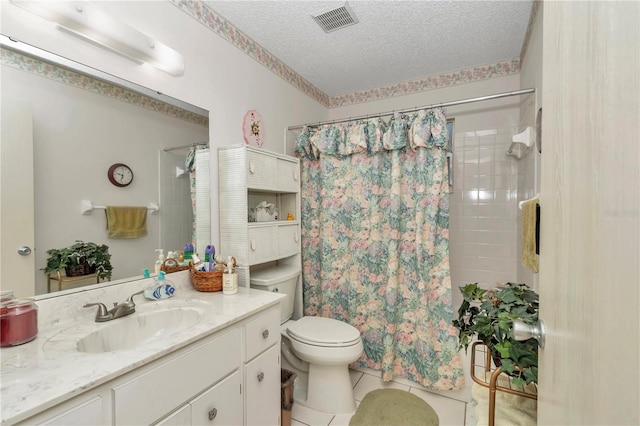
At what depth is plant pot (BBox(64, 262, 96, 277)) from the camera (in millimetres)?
1186

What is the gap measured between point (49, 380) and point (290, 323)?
1.38m

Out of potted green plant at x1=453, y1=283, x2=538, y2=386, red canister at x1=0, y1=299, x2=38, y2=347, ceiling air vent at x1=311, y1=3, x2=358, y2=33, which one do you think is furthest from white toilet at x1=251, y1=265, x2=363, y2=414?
ceiling air vent at x1=311, y1=3, x2=358, y2=33

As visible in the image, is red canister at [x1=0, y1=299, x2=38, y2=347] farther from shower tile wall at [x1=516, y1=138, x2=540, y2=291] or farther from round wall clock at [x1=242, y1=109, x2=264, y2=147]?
shower tile wall at [x1=516, y1=138, x2=540, y2=291]

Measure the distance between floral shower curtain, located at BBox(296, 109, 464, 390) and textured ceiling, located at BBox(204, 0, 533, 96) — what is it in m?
0.55

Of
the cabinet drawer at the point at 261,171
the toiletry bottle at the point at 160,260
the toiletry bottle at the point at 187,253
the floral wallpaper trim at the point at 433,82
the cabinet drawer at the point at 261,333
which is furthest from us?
the floral wallpaper trim at the point at 433,82

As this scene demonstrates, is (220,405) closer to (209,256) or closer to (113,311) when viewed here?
(113,311)

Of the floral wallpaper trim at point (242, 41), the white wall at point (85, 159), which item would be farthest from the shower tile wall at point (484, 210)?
the white wall at point (85, 159)

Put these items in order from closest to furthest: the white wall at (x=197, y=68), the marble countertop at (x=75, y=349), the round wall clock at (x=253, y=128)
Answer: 1. the marble countertop at (x=75, y=349)
2. the white wall at (x=197, y=68)
3. the round wall clock at (x=253, y=128)

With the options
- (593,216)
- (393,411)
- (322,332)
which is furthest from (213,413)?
(593,216)

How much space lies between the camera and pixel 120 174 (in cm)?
133

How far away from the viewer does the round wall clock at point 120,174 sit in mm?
1307

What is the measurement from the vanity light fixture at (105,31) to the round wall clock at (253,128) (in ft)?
1.90

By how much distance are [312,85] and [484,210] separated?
6.30ft

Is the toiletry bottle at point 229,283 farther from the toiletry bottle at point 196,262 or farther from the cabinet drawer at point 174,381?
the cabinet drawer at point 174,381
